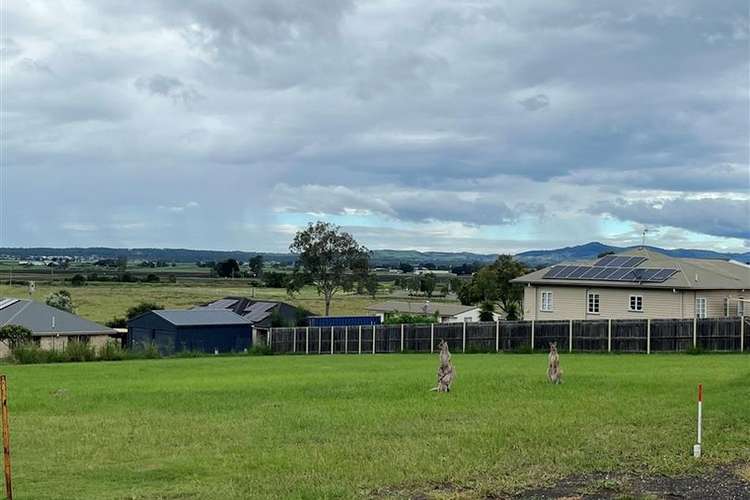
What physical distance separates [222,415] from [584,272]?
118ft

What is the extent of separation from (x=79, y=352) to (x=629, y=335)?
27528 mm

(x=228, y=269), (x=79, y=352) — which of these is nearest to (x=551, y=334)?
(x=79, y=352)

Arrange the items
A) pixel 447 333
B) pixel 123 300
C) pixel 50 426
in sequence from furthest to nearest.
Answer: pixel 123 300 < pixel 447 333 < pixel 50 426

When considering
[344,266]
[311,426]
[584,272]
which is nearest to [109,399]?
[311,426]

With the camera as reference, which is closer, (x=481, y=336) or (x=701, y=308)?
(x=481, y=336)

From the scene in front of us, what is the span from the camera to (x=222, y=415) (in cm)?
1880

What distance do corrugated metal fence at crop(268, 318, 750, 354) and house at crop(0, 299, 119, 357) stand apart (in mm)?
13663

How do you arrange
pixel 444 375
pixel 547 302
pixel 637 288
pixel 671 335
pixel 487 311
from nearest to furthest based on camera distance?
pixel 444 375 < pixel 671 335 < pixel 637 288 < pixel 547 302 < pixel 487 311

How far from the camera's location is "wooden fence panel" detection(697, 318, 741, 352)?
126 ft

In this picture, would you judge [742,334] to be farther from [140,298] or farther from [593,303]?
[140,298]

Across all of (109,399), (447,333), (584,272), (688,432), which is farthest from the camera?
(584,272)

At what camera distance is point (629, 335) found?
41.1m

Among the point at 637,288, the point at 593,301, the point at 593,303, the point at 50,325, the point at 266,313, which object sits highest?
the point at 637,288

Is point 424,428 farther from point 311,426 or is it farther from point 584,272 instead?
point 584,272
